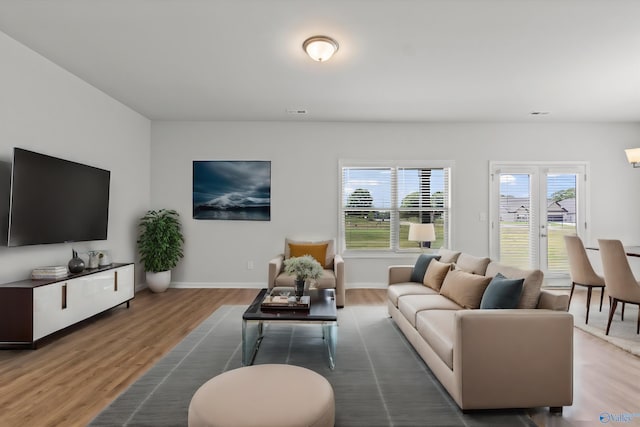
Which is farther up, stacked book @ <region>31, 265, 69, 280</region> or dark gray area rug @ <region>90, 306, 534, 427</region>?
stacked book @ <region>31, 265, 69, 280</region>

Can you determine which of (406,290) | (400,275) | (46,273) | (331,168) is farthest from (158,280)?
(406,290)

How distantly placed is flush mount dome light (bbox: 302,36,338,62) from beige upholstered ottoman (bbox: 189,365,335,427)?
263 cm

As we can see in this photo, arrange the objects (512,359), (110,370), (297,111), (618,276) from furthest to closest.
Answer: (297,111) < (618,276) < (110,370) < (512,359)

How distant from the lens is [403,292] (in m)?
3.62

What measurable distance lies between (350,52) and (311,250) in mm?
2672

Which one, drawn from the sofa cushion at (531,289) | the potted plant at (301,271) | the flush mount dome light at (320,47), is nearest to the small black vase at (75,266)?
the potted plant at (301,271)

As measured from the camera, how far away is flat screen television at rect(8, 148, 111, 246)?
10.4 feet

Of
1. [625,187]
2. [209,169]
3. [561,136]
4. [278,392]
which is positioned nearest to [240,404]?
[278,392]

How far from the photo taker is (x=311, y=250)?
5.01 m

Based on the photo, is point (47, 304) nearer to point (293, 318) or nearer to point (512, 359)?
point (293, 318)

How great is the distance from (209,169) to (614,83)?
561 centimetres

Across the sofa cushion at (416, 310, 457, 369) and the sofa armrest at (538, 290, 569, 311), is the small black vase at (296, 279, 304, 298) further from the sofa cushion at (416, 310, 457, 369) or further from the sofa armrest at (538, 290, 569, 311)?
the sofa armrest at (538, 290, 569, 311)

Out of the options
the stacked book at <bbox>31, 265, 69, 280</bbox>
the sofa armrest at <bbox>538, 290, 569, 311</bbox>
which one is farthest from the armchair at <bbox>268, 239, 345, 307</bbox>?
the sofa armrest at <bbox>538, 290, 569, 311</bbox>

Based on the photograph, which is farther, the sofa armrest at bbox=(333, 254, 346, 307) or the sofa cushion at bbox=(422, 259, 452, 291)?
the sofa armrest at bbox=(333, 254, 346, 307)
